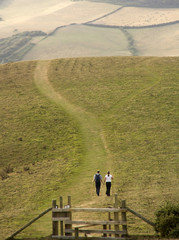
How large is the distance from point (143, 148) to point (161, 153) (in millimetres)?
2876

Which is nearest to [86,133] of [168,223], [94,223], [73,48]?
[94,223]

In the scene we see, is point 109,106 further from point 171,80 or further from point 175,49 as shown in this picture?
point 175,49

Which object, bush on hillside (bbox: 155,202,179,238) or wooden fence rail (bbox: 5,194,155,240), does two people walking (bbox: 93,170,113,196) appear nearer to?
wooden fence rail (bbox: 5,194,155,240)

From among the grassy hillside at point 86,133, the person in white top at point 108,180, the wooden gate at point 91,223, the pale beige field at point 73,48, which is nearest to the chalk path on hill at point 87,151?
the grassy hillside at point 86,133

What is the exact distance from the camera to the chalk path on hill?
37.1m

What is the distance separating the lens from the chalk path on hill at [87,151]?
37094 mm

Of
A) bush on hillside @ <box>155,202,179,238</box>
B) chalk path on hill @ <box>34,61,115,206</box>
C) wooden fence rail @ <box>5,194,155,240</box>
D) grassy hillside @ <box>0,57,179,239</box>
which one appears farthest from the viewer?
grassy hillside @ <box>0,57,179,239</box>

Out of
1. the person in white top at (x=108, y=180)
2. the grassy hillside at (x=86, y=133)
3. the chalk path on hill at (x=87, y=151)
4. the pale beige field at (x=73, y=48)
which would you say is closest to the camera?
the person in white top at (x=108, y=180)

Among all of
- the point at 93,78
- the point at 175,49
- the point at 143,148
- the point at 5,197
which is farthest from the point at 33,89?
the point at 175,49

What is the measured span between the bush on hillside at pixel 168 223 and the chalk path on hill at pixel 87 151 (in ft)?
28.6

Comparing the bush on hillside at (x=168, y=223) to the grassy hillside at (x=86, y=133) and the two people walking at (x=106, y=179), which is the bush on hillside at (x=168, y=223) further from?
the two people walking at (x=106, y=179)

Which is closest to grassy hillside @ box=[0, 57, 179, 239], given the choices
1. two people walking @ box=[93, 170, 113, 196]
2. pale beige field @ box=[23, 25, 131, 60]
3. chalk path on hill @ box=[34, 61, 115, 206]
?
chalk path on hill @ box=[34, 61, 115, 206]

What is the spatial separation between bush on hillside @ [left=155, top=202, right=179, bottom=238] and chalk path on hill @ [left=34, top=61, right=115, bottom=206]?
8.73 metres

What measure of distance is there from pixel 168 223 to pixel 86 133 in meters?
34.3
